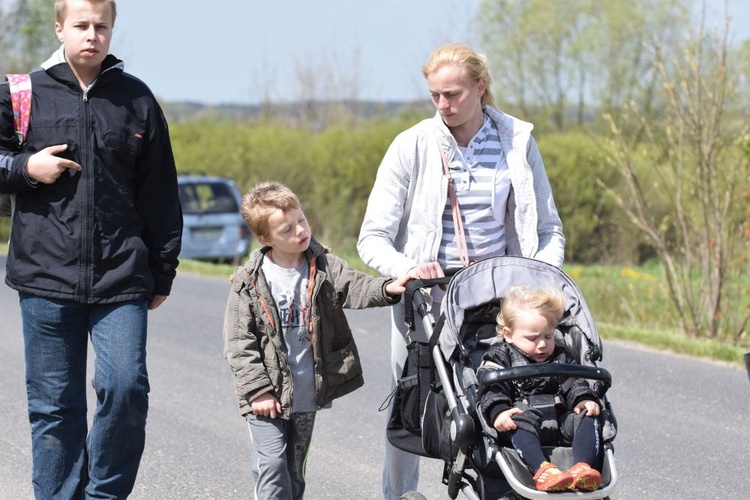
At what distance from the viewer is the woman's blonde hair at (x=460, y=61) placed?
4617 mm

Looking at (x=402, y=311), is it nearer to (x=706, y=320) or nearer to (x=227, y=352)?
(x=227, y=352)

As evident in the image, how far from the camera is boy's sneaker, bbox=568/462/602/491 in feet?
12.4

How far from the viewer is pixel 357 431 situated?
720 cm

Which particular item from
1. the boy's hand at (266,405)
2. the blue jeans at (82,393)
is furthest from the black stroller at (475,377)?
the blue jeans at (82,393)

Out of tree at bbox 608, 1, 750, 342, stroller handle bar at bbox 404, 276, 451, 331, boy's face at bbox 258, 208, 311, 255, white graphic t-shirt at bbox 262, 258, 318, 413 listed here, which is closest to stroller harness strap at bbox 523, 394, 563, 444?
stroller handle bar at bbox 404, 276, 451, 331

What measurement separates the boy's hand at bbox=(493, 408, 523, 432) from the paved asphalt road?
77.5 inches

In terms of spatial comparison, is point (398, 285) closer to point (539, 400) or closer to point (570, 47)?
point (539, 400)

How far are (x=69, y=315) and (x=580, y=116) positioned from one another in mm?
28623

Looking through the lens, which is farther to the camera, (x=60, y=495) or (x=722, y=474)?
(x=722, y=474)

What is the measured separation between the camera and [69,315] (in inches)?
176

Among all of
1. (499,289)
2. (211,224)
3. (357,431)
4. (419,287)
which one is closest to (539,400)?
(499,289)

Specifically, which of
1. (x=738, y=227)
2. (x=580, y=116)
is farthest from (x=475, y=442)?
(x=580, y=116)

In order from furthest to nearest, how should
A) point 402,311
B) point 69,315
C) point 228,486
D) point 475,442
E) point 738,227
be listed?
1. point 738,227
2. point 228,486
3. point 402,311
4. point 69,315
5. point 475,442

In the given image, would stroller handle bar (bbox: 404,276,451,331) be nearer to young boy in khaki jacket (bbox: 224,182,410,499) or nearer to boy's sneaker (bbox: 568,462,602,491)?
young boy in khaki jacket (bbox: 224,182,410,499)
